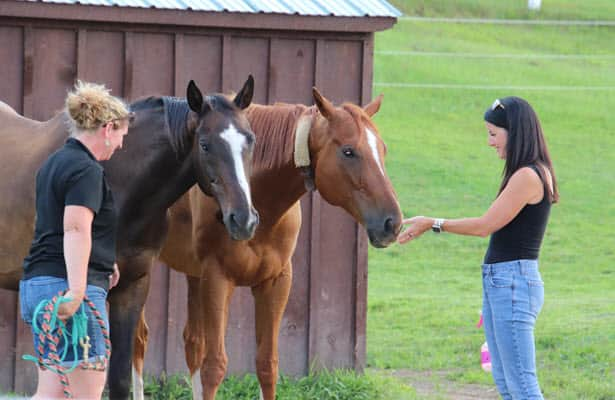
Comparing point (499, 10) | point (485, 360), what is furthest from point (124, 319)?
point (499, 10)

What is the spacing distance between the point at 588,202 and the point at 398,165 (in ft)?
11.6

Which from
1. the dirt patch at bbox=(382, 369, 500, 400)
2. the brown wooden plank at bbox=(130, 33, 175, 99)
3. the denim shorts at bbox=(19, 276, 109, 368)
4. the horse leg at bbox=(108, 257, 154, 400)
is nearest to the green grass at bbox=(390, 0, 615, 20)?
the dirt patch at bbox=(382, 369, 500, 400)

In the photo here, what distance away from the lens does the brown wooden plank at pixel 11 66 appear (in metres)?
7.21

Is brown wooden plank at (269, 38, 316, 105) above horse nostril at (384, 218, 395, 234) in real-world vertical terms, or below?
above

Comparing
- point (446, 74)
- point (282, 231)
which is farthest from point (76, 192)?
point (446, 74)

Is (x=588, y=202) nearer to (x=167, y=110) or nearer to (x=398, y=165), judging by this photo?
(x=398, y=165)

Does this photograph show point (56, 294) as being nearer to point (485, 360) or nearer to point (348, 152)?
point (348, 152)

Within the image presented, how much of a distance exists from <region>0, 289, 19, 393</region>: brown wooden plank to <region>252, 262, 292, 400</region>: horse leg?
188cm

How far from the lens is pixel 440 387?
26.4 feet

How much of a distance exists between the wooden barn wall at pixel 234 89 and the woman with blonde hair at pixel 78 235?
2.87m

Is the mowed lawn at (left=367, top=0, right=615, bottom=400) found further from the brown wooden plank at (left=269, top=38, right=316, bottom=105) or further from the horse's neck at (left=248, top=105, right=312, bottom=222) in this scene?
the horse's neck at (left=248, top=105, right=312, bottom=222)

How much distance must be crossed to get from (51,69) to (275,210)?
2116 millimetres

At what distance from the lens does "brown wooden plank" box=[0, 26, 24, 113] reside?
721 cm

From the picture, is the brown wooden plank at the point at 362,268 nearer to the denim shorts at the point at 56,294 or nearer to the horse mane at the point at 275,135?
the horse mane at the point at 275,135
